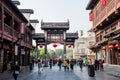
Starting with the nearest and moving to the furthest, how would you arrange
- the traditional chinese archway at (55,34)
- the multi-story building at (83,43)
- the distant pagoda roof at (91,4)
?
1. the distant pagoda roof at (91,4)
2. the traditional chinese archway at (55,34)
3. the multi-story building at (83,43)

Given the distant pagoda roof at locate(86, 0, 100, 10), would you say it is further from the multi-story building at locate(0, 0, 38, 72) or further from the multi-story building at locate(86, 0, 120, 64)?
the multi-story building at locate(0, 0, 38, 72)

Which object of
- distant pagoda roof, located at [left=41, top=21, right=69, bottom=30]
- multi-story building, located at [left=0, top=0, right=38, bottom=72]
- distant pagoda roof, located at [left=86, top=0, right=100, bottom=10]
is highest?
distant pagoda roof, located at [left=86, top=0, right=100, bottom=10]

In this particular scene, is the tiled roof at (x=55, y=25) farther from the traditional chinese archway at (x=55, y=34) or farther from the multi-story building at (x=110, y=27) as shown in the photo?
the multi-story building at (x=110, y=27)

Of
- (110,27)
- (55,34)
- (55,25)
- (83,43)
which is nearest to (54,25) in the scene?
(55,25)

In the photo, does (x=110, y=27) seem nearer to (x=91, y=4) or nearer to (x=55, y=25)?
(x=91, y=4)

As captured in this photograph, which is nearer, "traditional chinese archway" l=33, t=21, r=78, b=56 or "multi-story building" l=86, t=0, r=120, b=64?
"multi-story building" l=86, t=0, r=120, b=64

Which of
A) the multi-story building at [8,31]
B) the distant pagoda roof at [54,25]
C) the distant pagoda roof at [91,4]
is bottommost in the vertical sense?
the multi-story building at [8,31]

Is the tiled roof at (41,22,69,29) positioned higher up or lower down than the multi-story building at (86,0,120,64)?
higher up

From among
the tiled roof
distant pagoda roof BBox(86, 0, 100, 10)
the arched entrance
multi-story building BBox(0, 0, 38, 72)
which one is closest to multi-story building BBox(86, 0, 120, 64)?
distant pagoda roof BBox(86, 0, 100, 10)

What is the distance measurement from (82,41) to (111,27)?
8009 cm

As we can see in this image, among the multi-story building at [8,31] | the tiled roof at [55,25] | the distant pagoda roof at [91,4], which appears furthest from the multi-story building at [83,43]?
the multi-story building at [8,31]

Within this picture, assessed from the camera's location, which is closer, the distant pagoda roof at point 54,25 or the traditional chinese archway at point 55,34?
the traditional chinese archway at point 55,34

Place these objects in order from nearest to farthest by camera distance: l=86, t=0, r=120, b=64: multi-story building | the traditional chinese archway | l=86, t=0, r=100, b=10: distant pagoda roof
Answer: l=86, t=0, r=120, b=64: multi-story building < l=86, t=0, r=100, b=10: distant pagoda roof < the traditional chinese archway

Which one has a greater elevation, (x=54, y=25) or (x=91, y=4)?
(x=91, y=4)
